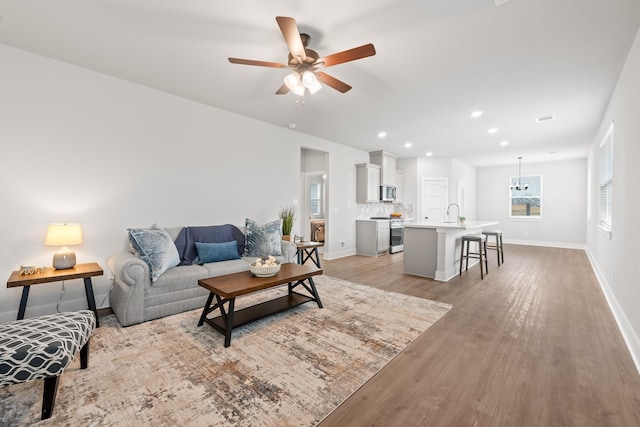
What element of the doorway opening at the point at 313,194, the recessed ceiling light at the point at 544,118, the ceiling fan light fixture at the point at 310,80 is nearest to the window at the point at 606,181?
the recessed ceiling light at the point at 544,118

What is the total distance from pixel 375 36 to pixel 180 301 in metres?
3.36

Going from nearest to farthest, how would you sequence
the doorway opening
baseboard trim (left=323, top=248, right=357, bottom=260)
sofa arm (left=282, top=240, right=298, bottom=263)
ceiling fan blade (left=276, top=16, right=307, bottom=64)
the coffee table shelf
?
ceiling fan blade (left=276, top=16, right=307, bottom=64) < the coffee table shelf < sofa arm (left=282, top=240, right=298, bottom=263) < baseboard trim (left=323, top=248, right=357, bottom=260) < the doorway opening

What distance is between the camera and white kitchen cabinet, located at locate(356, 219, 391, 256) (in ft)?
22.1

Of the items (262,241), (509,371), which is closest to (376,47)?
(262,241)

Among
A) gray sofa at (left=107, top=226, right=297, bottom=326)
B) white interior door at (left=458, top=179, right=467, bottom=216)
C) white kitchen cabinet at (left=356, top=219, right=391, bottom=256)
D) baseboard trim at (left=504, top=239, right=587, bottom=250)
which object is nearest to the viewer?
gray sofa at (left=107, top=226, right=297, bottom=326)

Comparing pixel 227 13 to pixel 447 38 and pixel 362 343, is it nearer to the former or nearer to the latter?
pixel 447 38

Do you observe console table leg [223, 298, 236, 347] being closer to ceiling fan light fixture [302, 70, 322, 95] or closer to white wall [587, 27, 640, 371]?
ceiling fan light fixture [302, 70, 322, 95]

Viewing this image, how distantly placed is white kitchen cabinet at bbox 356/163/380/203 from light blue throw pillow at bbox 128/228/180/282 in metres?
4.83

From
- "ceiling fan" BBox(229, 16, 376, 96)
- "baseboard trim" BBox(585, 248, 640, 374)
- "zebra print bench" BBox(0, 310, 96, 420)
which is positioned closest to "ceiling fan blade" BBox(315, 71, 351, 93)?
"ceiling fan" BBox(229, 16, 376, 96)

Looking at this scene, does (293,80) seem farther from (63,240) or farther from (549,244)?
(549,244)

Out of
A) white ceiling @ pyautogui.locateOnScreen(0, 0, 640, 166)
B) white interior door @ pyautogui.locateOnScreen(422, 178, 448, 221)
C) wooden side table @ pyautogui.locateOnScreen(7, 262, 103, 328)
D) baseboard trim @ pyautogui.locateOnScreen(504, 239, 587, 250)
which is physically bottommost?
baseboard trim @ pyautogui.locateOnScreen(504, 239, 587, 250)

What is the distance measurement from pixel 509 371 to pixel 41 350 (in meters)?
3.01

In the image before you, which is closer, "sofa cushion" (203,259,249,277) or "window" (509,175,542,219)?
"sofa cushion" (203,259,249,277)

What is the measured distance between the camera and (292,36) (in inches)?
81.0
